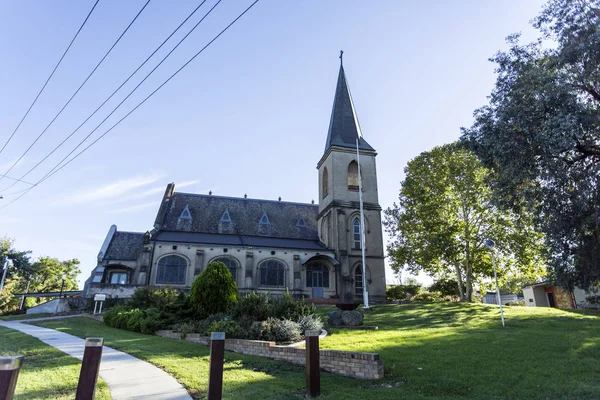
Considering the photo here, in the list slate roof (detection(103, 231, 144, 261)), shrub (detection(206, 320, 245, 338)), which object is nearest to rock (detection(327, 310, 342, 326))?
shrub (detection(206, 320, 245, 338))

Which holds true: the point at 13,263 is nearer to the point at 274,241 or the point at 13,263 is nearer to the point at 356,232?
the point at 274,241

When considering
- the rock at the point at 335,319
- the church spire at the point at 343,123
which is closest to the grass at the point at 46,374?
the rock at the point at 335,319

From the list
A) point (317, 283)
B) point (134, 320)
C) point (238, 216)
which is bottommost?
point (134, 320)

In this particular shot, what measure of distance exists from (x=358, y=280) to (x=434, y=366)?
2736 cm

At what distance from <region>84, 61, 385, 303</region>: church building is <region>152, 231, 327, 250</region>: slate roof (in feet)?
0.32

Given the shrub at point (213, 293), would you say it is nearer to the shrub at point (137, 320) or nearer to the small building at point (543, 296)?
the shrub at point (137, 320)

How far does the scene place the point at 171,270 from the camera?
32719 mm

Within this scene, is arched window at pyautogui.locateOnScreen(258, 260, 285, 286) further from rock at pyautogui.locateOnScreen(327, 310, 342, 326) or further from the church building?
rock at pyautogui.locateOnScreen(327, 310, 342, 326)

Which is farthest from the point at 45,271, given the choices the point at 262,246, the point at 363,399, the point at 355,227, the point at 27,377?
the point at 363,399

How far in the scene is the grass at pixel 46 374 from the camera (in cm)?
646

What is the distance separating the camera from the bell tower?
35.2 metres

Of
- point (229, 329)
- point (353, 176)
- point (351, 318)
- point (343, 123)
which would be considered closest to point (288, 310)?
point (351, 318)

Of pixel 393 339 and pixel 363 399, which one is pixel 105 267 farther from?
pixel 363 399

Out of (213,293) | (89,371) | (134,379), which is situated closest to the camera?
(89,371)
